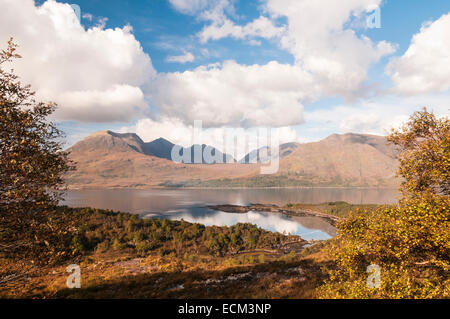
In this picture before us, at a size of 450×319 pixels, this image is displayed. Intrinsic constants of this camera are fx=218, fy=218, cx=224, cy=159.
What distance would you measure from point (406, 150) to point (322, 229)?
566 ft

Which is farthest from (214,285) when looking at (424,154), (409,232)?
(424,154)

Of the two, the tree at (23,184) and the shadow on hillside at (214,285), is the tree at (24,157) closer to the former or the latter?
the tree at (23,184)

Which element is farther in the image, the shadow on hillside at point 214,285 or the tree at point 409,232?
the shadow on hillside at point 214,285

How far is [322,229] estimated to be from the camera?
16725cm

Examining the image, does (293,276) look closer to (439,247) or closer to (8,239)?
(439,247)

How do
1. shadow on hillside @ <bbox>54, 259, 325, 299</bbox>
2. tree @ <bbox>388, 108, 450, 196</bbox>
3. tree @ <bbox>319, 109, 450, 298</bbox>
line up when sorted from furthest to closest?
shadow on hillside @ <bbox>54, 259, 325, 299</bbox> < tree @ <bbox>388, 108, 450, 196</bbox> < tree @ <bbox>319, 109, 450, 298</bbox>

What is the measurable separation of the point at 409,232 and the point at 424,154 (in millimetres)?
6795

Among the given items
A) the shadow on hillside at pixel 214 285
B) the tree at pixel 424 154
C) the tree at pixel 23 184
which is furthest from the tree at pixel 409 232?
the tree at pixel 23 184

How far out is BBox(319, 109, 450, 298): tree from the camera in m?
10.1

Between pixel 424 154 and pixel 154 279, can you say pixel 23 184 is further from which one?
pixel 424 154

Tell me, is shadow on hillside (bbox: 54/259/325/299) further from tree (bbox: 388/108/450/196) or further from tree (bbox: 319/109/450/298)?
tree (bbox: 388/108/450/196)

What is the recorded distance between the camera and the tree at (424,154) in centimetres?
1284

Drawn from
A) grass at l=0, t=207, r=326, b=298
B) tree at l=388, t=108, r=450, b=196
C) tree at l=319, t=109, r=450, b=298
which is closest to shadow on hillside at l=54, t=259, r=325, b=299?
grass at l=0, t=207, r=326, b=298
